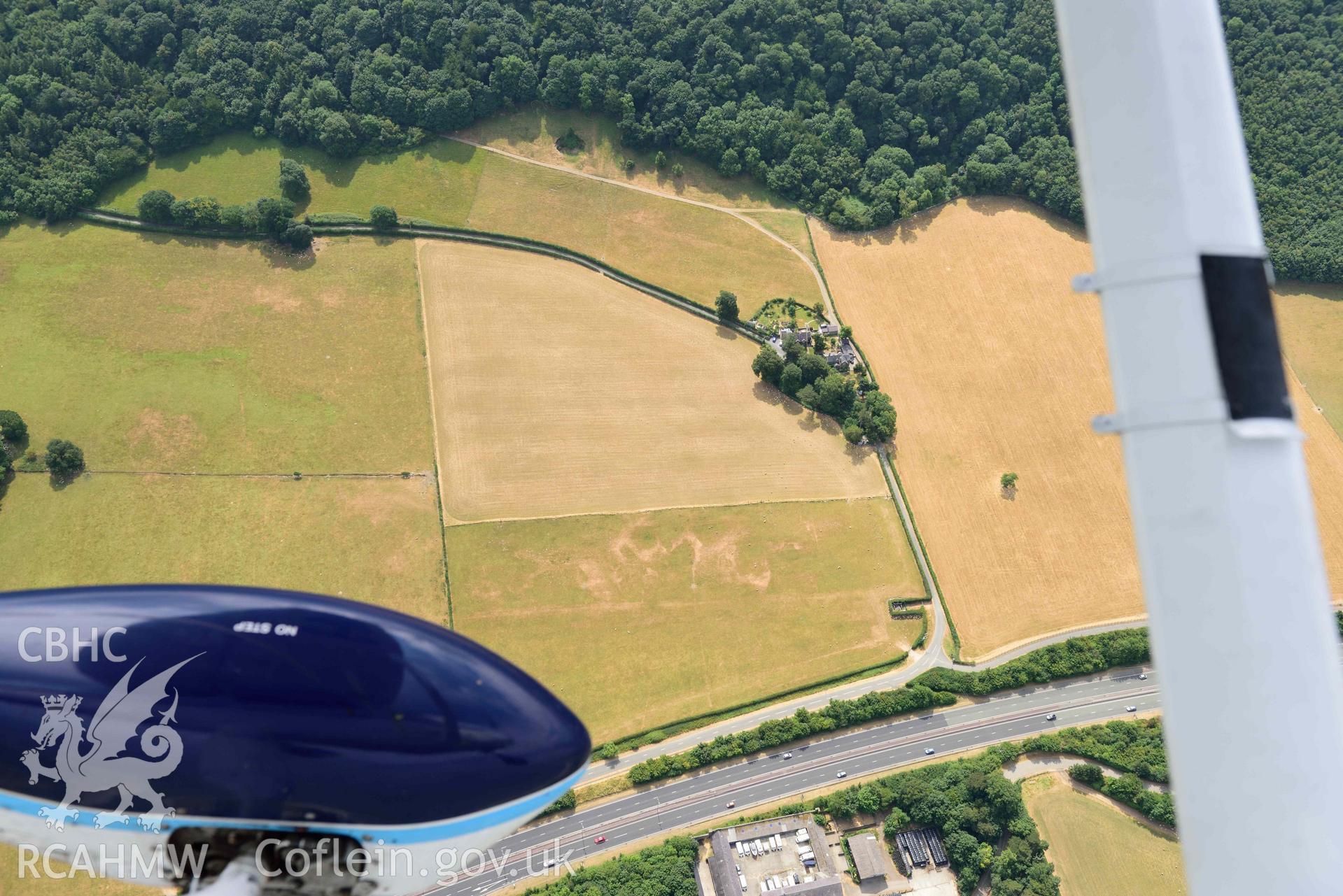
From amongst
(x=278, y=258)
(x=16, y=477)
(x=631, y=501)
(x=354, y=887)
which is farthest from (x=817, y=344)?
(x=16, y=477)

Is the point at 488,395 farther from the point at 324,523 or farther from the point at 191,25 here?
the point at 191,25

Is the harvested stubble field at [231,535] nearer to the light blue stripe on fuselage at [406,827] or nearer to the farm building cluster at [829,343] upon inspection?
the light blue stripe on fuselage at [406,827]

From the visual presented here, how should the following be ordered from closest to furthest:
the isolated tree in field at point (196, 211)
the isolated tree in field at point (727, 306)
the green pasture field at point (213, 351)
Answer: the green pasture field at point (213, 351) → the isolated tree in field at point (727, 306) → the isolated tree in field at point (196, 211)

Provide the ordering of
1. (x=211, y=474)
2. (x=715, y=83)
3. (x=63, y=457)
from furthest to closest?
(x=715, y=83)
(x=211, y=474)
(x=63, y=457)

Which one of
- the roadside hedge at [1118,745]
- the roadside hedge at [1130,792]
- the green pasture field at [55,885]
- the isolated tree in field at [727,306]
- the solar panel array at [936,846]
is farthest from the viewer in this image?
the isolated tree in field at [727,306]

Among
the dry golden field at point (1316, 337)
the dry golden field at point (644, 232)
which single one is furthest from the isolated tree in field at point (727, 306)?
the dry golden field at point (1316, 337)

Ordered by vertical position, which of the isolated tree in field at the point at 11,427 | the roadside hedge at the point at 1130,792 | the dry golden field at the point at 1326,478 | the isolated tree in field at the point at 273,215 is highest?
the isolated tree in field at the point at 273,215

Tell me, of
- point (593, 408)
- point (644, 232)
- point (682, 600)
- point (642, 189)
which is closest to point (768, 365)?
point (593, 408)

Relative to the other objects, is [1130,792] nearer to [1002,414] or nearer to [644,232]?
[1002,414]
